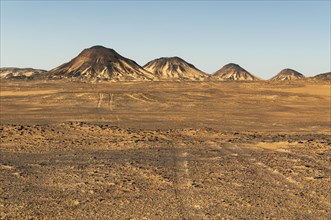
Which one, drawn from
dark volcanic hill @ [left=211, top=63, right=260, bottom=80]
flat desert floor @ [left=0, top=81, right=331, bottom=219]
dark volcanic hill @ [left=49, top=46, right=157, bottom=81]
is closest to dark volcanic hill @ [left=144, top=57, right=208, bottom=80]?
dark volcanic hill @ [left=49, top=46, right=157, bottom=81]

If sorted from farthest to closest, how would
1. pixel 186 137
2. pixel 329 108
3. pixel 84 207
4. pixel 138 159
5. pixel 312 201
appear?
pixel 329 108 → pixel 186 137 → pixel 138 159 → pixel 312 201 → pixel 84 207

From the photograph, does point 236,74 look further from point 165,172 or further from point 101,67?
point 165,172

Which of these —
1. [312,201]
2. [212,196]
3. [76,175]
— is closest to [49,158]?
[76,175]

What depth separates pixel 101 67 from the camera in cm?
12131

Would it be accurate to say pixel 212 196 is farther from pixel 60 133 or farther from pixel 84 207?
pixel 60 133

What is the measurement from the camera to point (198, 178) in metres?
9.91

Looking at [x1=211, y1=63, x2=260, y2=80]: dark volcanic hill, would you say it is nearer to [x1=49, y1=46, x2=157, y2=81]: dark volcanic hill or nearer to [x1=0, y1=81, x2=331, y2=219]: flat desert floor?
[x1=49, y1=46, x2=157, y2=81]: dark volcanic hill

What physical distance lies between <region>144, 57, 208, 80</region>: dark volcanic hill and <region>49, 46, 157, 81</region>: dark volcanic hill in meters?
19.0

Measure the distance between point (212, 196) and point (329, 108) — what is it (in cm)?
2611

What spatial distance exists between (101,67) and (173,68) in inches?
1687

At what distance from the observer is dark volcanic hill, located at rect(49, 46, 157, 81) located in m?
114

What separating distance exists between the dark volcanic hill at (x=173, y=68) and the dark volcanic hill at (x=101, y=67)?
748 inches

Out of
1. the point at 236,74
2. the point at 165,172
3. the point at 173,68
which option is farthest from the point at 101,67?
the point at 165,172

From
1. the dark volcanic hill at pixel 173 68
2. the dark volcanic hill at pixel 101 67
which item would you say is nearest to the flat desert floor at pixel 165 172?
the dark volcanic hill at pixel 101 67
